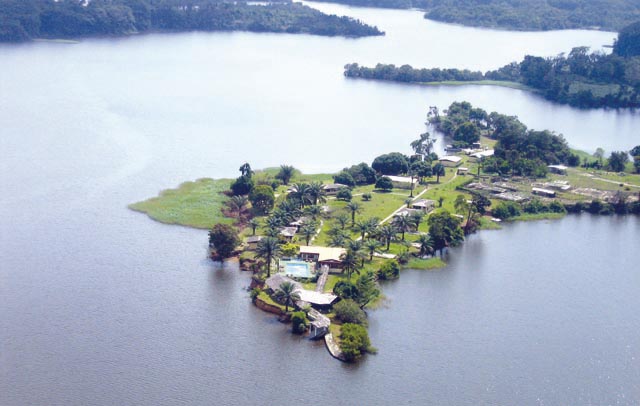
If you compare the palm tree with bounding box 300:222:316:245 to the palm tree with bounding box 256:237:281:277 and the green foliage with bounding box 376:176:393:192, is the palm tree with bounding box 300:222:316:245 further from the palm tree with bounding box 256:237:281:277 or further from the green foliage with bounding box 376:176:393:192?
A: the green foliage with bounding box 376:176:393:192

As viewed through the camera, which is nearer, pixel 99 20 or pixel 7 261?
pixel 7 261

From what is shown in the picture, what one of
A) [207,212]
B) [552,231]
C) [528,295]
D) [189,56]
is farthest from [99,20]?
[528,295]

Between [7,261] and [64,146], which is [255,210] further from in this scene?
[64,146]

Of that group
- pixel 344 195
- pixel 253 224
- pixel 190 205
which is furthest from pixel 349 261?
pixel 190 205

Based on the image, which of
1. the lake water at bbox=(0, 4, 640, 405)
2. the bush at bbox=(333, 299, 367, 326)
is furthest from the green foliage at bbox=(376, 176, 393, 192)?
the bush at bbox=(333, 299, 367, 326)

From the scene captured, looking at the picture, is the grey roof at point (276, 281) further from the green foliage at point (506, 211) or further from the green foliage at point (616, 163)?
the green foliage at point (616, 163)

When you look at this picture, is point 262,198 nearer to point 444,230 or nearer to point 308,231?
point 308,231

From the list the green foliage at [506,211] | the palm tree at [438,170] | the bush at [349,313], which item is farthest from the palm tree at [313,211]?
the palm tree at [438,170]
